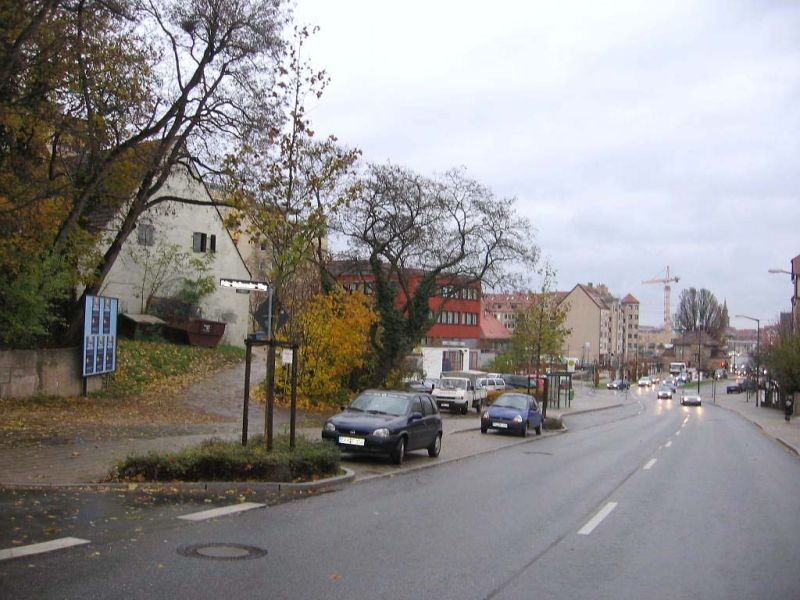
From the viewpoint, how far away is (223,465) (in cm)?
1233

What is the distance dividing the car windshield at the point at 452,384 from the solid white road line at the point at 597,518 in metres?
28.9

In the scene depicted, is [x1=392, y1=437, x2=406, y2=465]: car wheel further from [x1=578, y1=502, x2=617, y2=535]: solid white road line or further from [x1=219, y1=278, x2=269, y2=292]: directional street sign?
[x1=578, y1=502, x2=617, y2=535]: solid white road line

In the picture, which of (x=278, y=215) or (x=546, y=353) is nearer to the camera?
(x=278, y=215)

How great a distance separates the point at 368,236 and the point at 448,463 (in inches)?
860

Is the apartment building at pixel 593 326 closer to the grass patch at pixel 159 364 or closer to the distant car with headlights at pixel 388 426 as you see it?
the grass patch at pixel 159 364

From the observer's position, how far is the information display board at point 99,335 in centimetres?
2481

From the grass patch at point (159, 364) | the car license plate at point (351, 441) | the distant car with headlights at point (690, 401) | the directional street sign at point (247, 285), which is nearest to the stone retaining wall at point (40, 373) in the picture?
Answer: the grass patch at point (159, 364)

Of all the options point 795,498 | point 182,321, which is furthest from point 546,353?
point 795,498

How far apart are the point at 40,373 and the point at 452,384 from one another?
22677 millimetres

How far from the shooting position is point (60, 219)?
24.4 m

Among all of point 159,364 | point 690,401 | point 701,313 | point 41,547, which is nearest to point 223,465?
point 41,547

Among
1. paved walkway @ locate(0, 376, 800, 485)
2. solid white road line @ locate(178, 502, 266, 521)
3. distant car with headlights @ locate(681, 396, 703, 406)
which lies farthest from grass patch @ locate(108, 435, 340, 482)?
distant car with headlights @ locate(681, 396, 703, 406)

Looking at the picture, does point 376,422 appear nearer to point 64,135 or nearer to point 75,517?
point 75,517

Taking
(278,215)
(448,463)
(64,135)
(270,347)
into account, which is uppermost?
(64,135)
